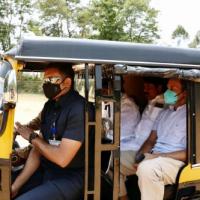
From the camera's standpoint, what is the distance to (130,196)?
3.89 meters

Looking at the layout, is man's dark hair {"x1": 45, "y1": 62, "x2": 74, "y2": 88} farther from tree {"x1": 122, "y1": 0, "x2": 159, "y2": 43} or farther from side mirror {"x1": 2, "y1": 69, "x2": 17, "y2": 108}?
tree {"x1": 122, "y1": 0, "x2": 159, "y2": 43}

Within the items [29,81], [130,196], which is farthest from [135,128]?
[29,81]

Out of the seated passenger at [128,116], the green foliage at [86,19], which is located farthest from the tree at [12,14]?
the seated passenger at [128,116]

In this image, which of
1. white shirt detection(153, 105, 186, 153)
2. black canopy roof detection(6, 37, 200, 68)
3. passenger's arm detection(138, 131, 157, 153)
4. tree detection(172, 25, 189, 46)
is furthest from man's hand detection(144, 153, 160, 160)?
tree detection(172, 25, 189, 46)

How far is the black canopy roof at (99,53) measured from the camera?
9.98ft

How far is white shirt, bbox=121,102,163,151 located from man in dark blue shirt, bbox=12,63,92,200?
843 millimetres

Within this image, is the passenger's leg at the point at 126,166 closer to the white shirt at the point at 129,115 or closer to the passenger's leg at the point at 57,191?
the white shirt at the point at 129,115

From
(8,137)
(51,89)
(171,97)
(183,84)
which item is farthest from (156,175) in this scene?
(8,137)

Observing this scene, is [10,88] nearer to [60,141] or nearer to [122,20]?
[60,141]

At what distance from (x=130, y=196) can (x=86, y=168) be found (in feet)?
2.82

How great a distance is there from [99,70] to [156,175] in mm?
976

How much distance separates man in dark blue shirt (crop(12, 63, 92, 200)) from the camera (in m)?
3.28

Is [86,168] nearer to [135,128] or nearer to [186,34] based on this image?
[135,128]

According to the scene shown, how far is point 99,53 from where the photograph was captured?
10.4 ft
